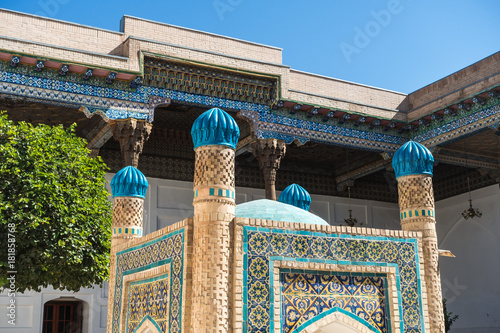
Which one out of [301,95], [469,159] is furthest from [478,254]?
[301,95]

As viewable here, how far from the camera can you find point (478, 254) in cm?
1703

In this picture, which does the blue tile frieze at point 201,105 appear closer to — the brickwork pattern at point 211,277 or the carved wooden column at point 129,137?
the carved wooden column at point 129,137

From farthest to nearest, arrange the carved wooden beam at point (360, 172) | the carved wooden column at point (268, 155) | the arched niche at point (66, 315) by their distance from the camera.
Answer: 1. the carved wooden beam at point (360, 172)
2. the arched niche at point (66, 315)
3. the carved wooden column at point (268, 155)

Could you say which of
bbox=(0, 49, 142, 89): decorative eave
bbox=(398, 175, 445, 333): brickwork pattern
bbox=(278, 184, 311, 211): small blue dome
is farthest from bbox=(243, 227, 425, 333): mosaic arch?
bbox=(0, 49, 142, 89): decorative eave

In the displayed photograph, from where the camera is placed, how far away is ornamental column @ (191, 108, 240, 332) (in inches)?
176

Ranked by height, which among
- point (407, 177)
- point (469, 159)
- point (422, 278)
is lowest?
point (422, 278)

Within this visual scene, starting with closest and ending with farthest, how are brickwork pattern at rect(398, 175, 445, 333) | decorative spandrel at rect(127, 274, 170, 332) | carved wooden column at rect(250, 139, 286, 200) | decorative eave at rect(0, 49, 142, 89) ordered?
decorative spandrel at rect(127, 274, 170, 332) < brickwork pattern at rect(398, 175, 445, 333) < decorative eave at rect(0, 49, 142, 89) < carved wooden column at rect(250, 139, 286, 200)

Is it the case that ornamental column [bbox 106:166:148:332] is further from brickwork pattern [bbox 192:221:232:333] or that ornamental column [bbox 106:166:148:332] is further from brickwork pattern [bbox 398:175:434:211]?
brickwork pattern [bbox 398:175:434:211]

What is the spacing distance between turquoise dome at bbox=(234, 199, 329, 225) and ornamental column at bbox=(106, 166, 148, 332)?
147 centimetres

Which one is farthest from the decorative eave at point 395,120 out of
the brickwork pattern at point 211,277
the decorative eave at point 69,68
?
the brickwork pattern at point 211,277

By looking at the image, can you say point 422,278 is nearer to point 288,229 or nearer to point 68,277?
point 288,229

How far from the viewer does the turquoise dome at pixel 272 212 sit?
5.54 metres

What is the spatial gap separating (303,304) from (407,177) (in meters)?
1.85

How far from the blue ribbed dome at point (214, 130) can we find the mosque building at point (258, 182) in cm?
1
